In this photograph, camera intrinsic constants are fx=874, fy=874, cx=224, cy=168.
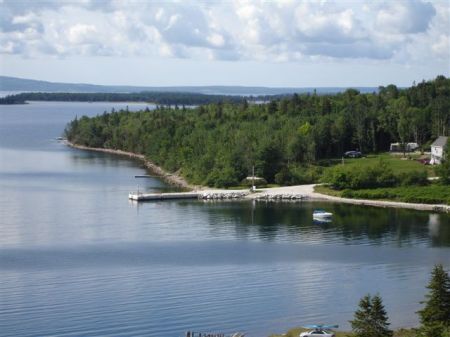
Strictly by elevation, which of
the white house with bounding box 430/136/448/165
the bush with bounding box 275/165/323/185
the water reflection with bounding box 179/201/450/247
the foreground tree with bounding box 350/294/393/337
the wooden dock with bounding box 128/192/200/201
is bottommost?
the water reflection with bounding box 179/201/450/247

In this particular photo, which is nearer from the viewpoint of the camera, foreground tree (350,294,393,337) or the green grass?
foreground tree (350,294,393,337)

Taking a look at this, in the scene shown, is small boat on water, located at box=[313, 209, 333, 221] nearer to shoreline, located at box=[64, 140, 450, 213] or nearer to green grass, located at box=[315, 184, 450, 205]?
shoreline, located at box=[64, 140, 450, 213]

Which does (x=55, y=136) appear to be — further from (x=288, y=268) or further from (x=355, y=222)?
(x=288, y=268)

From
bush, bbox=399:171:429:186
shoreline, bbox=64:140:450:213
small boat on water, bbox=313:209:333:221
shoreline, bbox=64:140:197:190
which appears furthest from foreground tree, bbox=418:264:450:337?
shoreline, bbox=64:140:197:190

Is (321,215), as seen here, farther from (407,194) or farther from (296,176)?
(296,176)

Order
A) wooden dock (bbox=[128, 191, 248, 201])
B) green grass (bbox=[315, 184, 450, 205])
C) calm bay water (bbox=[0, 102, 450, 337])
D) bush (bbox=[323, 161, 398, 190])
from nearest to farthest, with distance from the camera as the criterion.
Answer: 1. calm bay water (bbox=[0, 102, 450, 337])
2. green grass (bbox=[315, 184, 450, 205])
3. wooden dock (bbox=[128, 191, 248, 201])
4. bush (bbox=[323, 161, 398, 190])

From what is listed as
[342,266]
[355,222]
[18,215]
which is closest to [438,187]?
[355,222]

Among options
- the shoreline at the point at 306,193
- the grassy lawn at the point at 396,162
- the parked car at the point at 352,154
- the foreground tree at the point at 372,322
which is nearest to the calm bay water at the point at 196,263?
the shoreline at the point at 306,193
